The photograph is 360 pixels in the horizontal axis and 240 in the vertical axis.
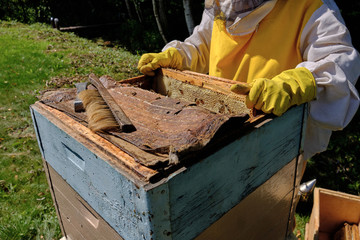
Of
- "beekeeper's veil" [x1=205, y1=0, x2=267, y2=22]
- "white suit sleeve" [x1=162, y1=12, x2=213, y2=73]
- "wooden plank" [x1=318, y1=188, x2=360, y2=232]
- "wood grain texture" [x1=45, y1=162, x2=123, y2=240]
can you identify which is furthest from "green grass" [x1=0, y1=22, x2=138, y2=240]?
"wooden plank" [x1=318, y1=188, x2=360, y2=232]

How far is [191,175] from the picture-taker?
888 mm

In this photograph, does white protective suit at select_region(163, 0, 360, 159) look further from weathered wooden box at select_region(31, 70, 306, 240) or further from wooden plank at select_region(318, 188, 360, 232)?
wooden plank at select_region(318, 188, 360, 232)

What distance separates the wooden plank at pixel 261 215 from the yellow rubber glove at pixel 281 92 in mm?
375

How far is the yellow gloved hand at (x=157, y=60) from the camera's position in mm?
1942

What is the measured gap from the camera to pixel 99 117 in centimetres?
109

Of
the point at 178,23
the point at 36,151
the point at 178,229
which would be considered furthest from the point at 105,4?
the point at 178,229

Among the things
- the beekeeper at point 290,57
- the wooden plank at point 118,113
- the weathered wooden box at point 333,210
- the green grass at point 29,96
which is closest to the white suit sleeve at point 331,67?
the beekeeper at point 290,57

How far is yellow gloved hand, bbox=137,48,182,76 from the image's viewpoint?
1942 mm

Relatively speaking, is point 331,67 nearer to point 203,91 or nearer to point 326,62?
point 326,62

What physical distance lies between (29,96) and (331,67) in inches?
225

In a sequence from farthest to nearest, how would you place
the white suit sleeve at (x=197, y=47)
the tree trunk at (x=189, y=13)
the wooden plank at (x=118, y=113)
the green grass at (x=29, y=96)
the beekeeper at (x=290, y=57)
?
the tree trunk at (x=189, y=13), the green grass at (x=29, y=96), the white suit sleeve at (x=197, y=47), the beekeeper at (x=290, y=57), the wooden plank at (x=118, y=113)

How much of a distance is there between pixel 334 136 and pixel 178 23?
6.84 metres

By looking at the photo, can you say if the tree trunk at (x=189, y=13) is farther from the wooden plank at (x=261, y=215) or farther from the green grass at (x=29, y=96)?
the wooden plank at (x=261, y=215)

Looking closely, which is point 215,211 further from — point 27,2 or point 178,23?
point 27,2
